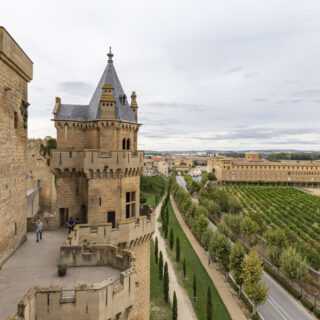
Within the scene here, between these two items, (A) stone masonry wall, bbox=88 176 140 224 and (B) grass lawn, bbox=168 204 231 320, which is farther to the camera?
(B) grass lawn, bbox=168 204 231 320

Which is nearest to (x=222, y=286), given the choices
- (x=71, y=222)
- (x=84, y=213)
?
(x=84, y=213)

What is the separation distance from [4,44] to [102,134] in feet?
26.9

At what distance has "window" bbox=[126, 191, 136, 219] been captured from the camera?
2069cm

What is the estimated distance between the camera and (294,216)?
267 feet

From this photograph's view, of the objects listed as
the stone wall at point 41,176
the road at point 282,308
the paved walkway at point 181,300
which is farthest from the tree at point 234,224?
the stone wall at point 41,176

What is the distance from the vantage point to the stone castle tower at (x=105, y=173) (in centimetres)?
1900

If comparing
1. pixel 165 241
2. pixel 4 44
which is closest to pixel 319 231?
pixel 165 241

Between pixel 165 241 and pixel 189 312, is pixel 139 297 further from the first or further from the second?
pixel 165 241

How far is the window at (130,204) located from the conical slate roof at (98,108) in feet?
15.2

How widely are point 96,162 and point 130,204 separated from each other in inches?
141

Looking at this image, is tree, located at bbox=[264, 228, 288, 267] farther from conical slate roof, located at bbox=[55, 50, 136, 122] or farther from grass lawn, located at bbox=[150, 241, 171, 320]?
conical slate roof, located at bbox=[55, 50, 136, 122]

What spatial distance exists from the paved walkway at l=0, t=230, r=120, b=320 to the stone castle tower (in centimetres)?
214

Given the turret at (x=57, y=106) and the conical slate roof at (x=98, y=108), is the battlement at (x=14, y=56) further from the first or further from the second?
the conical slate roof at (x=98, y=108)

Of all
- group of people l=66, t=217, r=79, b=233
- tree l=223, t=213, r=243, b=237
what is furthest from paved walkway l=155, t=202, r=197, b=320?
group of people l=66, t=217, r=79, b=233
